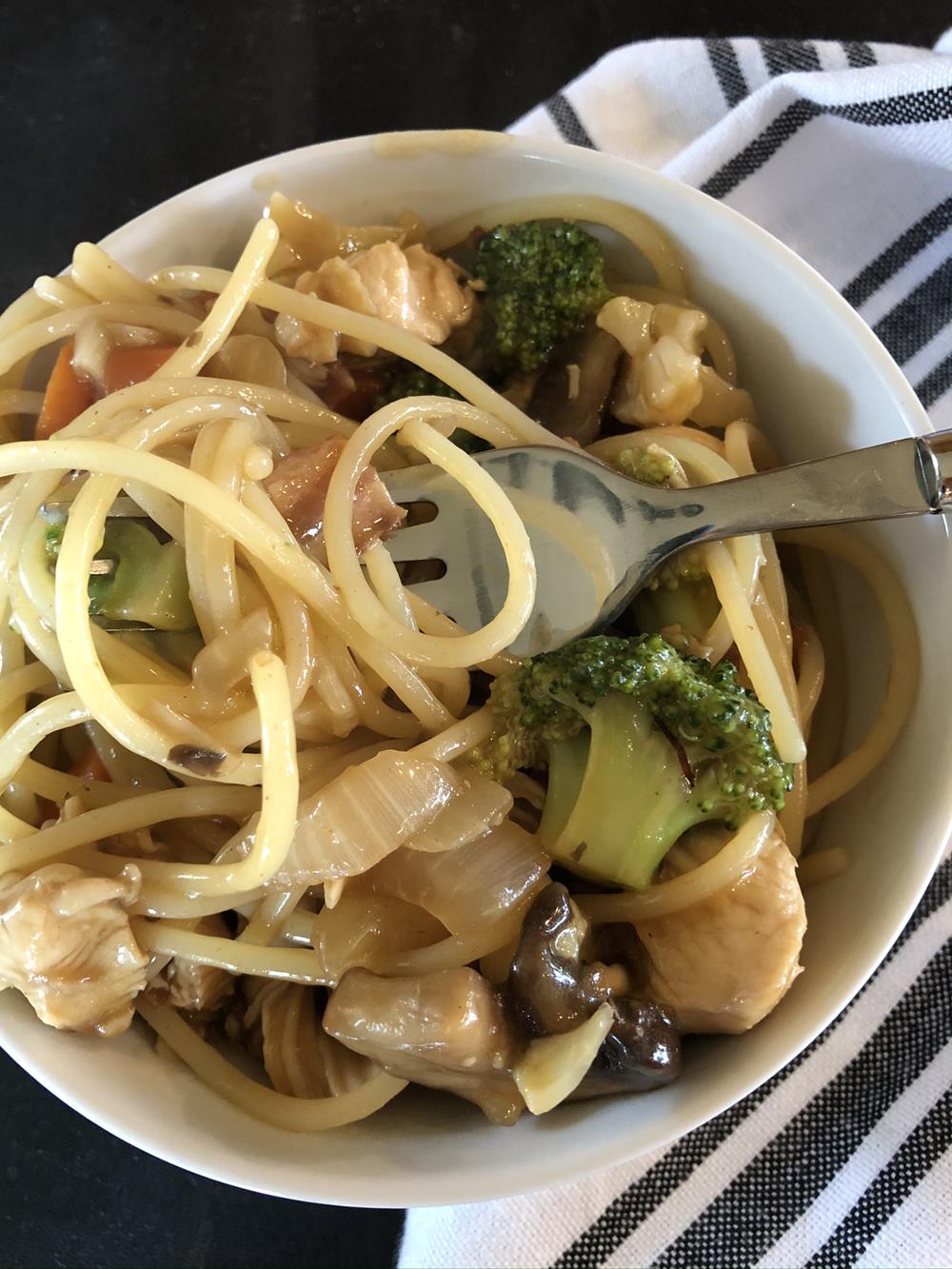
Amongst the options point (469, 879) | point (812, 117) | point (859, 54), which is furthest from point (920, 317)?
point (469, 879)

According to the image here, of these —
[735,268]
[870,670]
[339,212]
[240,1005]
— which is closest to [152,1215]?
[240,1005]

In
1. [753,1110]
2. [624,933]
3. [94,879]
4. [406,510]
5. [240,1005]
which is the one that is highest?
[406,510]

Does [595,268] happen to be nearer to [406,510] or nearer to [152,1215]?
[406,510]

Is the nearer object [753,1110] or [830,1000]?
[830,1000]

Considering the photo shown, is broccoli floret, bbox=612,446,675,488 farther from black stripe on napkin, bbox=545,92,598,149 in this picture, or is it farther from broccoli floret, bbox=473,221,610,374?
black stripe on napkin, bbox=545,92,598,149

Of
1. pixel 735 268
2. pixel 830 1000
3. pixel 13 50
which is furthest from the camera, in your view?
pixel 13 50

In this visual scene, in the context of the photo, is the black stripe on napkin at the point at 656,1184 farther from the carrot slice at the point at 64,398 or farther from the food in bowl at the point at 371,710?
the carrot slice at the point at 64,398

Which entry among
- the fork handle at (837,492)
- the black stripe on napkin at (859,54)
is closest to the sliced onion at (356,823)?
the fork handle at (837,492)
